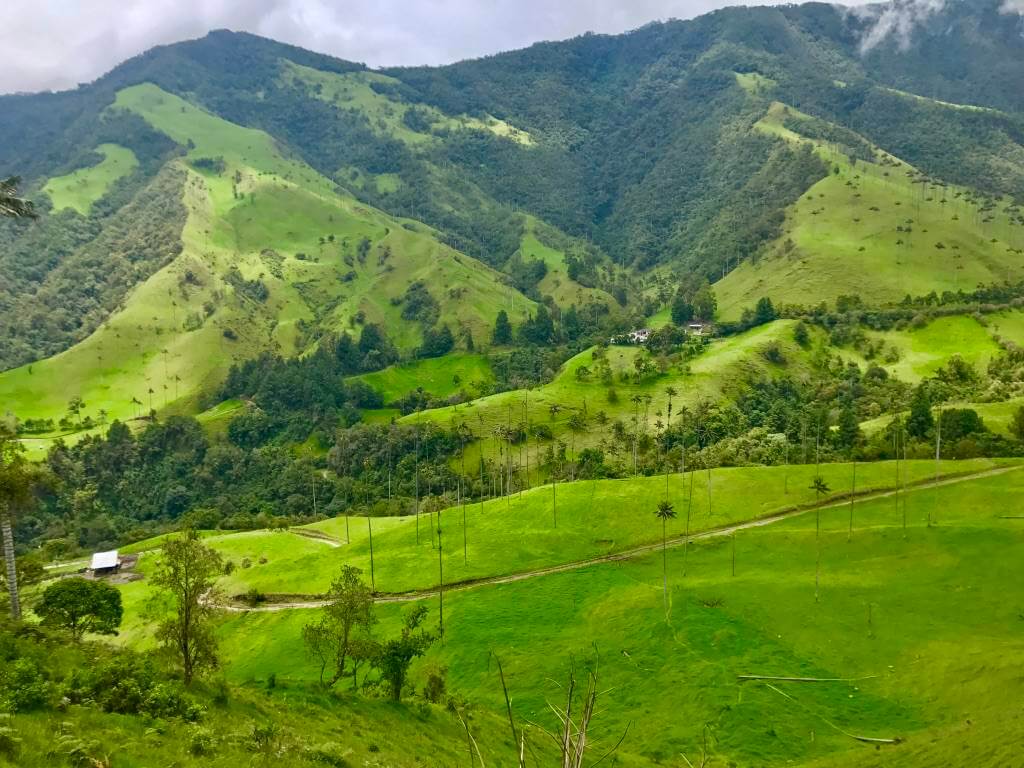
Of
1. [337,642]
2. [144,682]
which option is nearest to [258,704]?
[144,682]

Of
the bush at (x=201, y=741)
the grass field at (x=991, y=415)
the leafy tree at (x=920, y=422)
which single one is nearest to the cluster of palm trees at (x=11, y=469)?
the bush at (x=201, y=741)

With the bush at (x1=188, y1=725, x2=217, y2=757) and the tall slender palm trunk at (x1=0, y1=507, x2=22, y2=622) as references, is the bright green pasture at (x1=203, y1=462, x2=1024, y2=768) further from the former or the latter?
the tall slender palm trunk at (x1=0, y1=507, x2=22, y2=622)

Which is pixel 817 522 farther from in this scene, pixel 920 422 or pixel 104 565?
pixel 104 565

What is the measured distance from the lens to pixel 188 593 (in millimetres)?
44062

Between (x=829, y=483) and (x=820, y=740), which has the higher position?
(x=829, y=483)

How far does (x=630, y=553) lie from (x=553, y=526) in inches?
600

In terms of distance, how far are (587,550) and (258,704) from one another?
7185 cm

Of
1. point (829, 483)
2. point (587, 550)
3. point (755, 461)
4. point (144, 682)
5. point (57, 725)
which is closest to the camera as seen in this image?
point (57, 725)

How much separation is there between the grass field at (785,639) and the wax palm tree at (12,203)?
137 ft

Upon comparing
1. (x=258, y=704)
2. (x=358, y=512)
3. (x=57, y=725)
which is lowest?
(x=358, y=512)

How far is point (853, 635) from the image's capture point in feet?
245

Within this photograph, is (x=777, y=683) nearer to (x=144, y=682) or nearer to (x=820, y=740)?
(x=820, y=740)

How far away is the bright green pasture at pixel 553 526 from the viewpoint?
108 meters

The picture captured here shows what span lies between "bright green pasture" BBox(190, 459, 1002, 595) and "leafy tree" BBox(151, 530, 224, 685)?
59276mm
